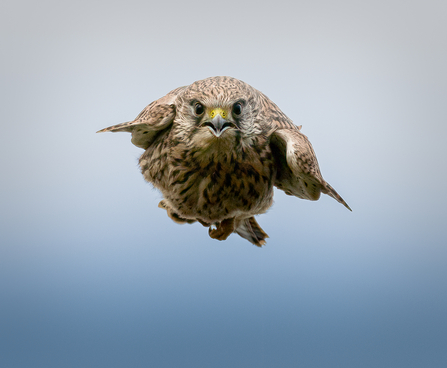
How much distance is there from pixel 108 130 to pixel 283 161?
1.34 metres

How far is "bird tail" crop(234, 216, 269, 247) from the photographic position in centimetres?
430

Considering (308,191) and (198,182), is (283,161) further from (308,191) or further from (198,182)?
(198,182)

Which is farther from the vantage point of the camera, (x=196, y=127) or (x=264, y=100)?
(x=264, y=100)

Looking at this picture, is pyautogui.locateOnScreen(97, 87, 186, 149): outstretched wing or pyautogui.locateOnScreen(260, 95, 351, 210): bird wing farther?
pyautogui.locateOnScreen(97, 87, 186, 149): outstretched wing

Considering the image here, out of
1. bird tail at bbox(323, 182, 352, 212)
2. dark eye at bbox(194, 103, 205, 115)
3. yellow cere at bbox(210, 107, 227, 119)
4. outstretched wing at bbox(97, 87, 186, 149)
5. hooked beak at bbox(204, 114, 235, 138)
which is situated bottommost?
bird tail at bbox(323, 182, 352, 212)

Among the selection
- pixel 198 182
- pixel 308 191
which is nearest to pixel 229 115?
pixel 198 182

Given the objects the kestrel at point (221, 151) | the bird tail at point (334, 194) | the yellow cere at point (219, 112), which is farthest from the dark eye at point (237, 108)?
the bird tail at point (334, 194)

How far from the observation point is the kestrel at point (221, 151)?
9.18 feet

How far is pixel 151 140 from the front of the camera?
11.3 feet

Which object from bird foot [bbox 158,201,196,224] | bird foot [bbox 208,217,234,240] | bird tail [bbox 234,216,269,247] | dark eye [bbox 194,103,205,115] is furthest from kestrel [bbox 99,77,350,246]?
bird tail [bbox 234,216,269,247]

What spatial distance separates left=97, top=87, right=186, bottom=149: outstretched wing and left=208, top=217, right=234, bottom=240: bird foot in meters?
1.07

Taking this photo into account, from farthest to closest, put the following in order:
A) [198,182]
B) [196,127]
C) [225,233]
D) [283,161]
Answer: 1. [225,233]
2. [283,161]
3. [198,182]
4. [196,127]

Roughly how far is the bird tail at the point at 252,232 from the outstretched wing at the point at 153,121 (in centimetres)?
146

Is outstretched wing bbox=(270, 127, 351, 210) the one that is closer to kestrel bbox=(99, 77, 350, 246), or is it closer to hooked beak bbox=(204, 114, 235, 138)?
kestrel bbox=(99, 77, 350, 246)
